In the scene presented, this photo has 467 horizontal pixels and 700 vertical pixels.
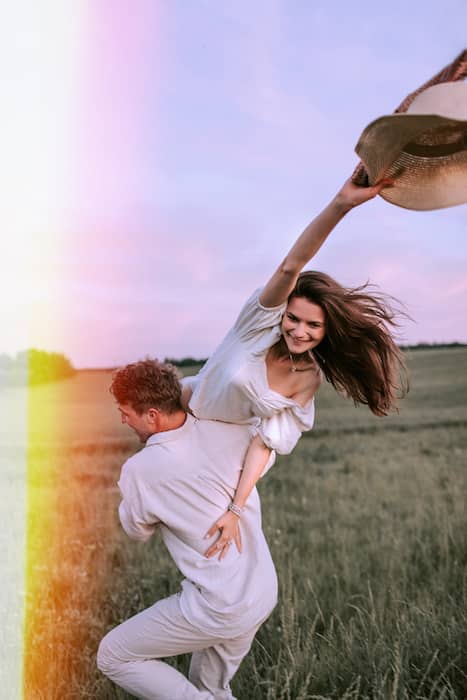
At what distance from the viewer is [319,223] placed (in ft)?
10.1

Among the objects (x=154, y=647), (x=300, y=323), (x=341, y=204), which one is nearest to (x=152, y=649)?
(x=154, y=647)

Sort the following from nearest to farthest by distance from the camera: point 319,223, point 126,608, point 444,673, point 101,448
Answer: point 319,223, point 444,673, point 126,608, point 101,448

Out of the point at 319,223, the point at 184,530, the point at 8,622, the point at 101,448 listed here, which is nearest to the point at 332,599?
the point at 8,622

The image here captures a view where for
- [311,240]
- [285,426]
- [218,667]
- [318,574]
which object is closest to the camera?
[311,240]

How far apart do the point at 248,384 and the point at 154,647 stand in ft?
4.06

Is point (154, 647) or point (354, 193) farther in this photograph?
point (154, 647)

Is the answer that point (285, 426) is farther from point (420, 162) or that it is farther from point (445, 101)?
point (445, 101)

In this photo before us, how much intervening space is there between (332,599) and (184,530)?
273 cm

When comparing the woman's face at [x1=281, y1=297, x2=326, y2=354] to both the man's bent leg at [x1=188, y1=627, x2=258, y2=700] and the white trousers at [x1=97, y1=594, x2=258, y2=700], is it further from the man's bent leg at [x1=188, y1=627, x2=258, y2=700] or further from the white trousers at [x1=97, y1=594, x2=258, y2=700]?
the man's bent leg at [x1=188, y1=627, x2=258, y2=700]

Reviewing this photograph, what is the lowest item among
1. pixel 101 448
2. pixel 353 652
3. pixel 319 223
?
pixel 101 448

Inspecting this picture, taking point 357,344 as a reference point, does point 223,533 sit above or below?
below

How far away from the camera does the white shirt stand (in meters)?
3.41

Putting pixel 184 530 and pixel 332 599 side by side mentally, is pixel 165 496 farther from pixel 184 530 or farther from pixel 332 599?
pixel 332 599

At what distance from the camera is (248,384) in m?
3.48
